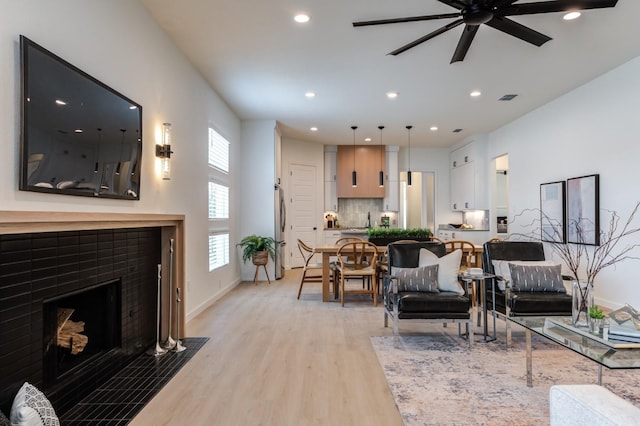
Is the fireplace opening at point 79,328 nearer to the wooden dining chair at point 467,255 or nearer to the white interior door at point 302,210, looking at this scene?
the wooden dining chair at point 467,255

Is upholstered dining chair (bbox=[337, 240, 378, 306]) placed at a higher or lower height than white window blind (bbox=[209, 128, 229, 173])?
lower

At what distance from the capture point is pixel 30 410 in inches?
61.0

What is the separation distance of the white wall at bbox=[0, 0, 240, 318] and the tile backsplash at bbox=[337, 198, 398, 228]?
14.5 ft

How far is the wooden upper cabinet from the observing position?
9.79 meters

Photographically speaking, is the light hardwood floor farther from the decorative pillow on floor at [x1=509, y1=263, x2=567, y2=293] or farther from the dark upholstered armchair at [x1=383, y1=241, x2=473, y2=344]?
the decorative pillow on floor at [x1=509, y1=263, x2=567, y2=293]

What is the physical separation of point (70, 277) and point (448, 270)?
3248 mm

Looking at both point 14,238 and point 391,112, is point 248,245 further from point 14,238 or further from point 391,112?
point 14,238

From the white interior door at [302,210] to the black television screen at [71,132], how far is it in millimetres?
6231

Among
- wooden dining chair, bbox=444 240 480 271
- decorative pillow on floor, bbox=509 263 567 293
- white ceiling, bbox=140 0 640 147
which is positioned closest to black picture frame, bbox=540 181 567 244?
wooden dining chair, bbox=444 240 480 271

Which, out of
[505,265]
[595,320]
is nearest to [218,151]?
[505,265]

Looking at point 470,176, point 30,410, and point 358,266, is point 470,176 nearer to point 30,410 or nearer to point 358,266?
point 358,266

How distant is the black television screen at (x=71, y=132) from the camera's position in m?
1.99

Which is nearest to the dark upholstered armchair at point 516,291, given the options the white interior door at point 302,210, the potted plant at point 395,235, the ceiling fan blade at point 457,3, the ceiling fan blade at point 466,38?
the ceiling fan blade at point 466,38

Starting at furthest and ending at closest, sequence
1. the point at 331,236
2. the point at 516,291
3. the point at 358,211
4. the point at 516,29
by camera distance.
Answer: the point at 358,211, the point at 331,236, the point at 516,291, the point at 516,29
